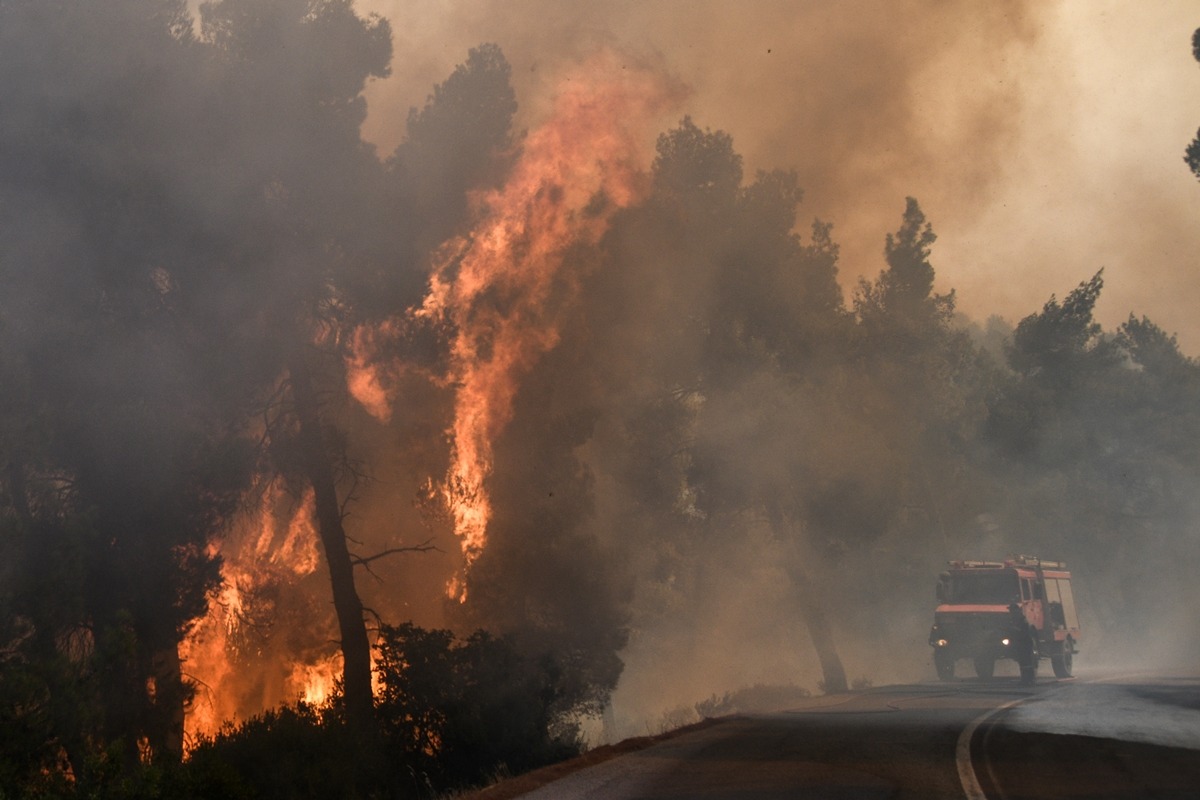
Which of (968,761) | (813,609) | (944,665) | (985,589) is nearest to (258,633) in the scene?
(968,761)

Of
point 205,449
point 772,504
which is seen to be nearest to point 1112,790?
point 205,449

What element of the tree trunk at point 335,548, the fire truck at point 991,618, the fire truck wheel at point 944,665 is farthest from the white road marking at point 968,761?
the fire truck wheel at point 944,665

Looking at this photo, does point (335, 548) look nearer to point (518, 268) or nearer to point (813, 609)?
point (518, 268)

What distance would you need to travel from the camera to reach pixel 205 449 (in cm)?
1989

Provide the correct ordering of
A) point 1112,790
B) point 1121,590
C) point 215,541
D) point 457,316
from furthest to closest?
point 1121,590 → point 457,316 → point 215,541 → point 1112,790

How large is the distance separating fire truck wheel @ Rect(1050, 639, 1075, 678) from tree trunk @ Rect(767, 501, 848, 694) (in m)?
6.49

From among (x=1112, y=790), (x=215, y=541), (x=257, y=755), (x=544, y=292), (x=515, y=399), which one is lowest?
(x=1112, y=790)

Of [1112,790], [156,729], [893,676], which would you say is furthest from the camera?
[893,676]

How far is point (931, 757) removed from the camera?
13.4m

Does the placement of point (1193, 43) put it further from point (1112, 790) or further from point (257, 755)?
point (257, 755)

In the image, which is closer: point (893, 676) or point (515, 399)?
point (515, 399)

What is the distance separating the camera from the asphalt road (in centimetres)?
1118

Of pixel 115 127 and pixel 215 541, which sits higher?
pixel 115 127

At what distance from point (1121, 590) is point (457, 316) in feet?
172
